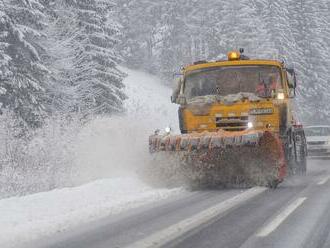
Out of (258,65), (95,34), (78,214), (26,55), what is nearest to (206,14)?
(95,34)

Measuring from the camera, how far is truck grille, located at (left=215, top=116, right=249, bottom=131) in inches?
454

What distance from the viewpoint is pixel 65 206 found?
8.65 metres

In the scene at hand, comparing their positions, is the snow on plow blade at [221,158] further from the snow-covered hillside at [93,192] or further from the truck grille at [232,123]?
the snow-covered hillside at [93,192]

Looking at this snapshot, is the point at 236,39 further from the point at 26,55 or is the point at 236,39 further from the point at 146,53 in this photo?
the point at 26,55

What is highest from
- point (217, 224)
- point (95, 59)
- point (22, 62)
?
point (95, 59)

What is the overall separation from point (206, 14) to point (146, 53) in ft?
30.4

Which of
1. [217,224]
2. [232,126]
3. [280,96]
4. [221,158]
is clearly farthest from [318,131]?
[217,224]

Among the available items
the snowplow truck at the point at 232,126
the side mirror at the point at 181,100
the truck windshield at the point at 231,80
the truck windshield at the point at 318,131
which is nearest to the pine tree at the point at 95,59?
the truck windshield at the point at 318,131

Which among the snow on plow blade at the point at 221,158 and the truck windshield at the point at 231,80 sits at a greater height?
the truck windshield at the point at 231,80

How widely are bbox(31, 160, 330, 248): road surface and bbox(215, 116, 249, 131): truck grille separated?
185 cm

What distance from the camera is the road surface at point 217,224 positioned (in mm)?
6156

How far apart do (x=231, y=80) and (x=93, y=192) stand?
4.07 metres

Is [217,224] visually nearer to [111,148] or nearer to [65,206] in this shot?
[65,206]

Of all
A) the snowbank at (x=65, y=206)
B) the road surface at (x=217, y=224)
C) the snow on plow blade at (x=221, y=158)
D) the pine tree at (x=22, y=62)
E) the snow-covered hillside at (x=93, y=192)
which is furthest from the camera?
the pine tree at (x=22, y=62)
